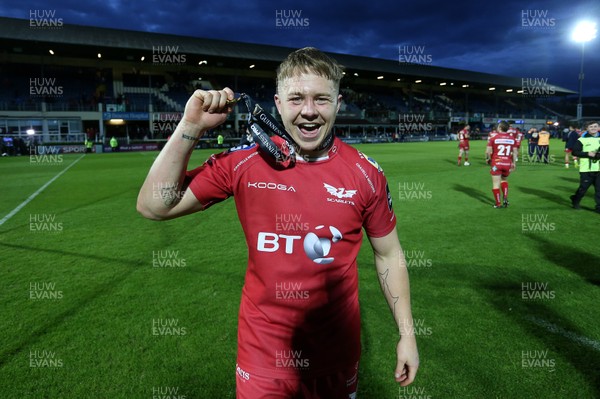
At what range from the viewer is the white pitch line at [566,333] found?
406 centimetres

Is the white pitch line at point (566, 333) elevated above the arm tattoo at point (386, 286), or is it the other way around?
the arm tattoo at point (386, 286)

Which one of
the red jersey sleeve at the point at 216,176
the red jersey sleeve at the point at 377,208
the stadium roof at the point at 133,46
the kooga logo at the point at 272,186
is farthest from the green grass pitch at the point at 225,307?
the stadium roof at the point at 133,46

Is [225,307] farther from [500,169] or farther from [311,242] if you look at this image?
[500,169]

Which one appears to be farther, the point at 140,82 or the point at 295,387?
the point at 140,82

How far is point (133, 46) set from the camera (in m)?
39.4

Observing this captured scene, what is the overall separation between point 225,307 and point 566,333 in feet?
13.2

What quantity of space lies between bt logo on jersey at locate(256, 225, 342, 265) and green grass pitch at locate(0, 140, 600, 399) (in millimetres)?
2052

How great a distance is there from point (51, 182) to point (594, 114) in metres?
118

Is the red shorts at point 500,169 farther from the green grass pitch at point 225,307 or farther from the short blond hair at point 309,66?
the short blond hair at point 309,66

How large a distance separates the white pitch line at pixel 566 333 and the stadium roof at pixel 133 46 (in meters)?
43.3

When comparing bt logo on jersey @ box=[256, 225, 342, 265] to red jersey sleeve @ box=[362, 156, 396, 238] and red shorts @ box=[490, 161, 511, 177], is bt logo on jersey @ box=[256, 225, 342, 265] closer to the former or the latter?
red jersey sleeve @ box=[362, 156, 396, 238]

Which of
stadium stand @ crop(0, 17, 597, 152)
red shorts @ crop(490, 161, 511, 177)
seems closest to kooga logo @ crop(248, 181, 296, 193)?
red shorts @ crop(490, 161, 511, 177)

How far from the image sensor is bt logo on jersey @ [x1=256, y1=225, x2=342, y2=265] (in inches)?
77.0

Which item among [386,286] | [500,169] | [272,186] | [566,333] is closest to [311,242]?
[272,186]
